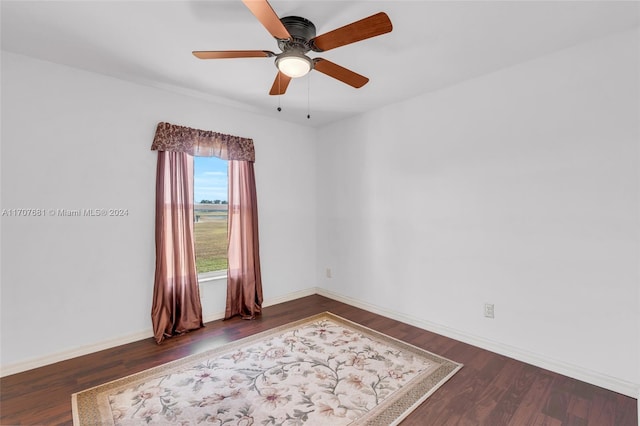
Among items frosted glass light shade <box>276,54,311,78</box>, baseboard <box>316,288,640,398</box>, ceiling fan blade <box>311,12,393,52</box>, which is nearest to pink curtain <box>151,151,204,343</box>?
frosted glass light shade <box>276,54,311,78</box>

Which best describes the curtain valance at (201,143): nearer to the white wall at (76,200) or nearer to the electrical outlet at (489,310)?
the white wall at (76,200)

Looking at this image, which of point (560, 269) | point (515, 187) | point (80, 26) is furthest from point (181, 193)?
point (560, 269)

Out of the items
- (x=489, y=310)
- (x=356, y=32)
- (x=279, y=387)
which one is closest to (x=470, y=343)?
(x=489, y=310)

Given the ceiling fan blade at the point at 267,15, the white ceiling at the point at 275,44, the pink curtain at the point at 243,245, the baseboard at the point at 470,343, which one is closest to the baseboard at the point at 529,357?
the baseboard at the point at 470,343

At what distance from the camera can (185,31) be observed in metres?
2.10

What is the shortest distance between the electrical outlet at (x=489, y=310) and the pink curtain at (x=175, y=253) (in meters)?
2.97

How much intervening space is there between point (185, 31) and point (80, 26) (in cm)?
72

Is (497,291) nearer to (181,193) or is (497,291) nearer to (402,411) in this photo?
(402,411)

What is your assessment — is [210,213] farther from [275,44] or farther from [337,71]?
[337,71]

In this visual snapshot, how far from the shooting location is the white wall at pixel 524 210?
211 cm

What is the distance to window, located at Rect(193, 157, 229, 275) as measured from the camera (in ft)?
11.5

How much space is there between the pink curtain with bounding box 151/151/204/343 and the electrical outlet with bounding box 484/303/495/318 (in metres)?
2.97

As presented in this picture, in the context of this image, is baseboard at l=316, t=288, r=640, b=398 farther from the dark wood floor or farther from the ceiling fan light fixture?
the ceiling fan light fixture

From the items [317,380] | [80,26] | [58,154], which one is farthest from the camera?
[58,154]
